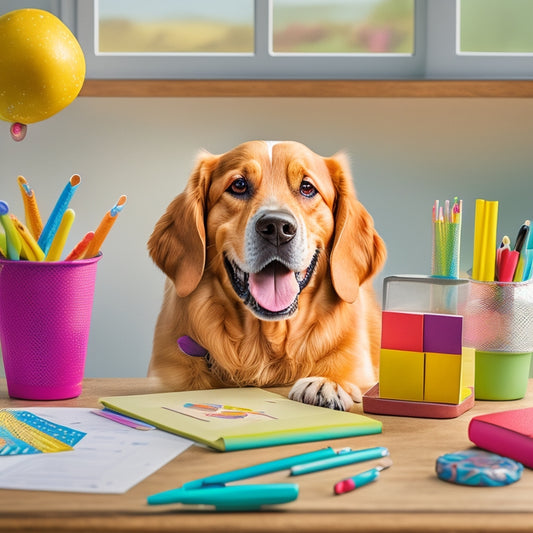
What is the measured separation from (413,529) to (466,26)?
138cm

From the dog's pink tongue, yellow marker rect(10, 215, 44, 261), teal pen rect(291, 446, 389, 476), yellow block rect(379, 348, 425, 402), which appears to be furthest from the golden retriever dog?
teal pen rect(291, 446, 389, 476)

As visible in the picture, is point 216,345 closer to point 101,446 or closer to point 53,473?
point 101,446

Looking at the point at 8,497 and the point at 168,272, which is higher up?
the point at 168,272

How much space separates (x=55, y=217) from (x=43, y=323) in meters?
0.19

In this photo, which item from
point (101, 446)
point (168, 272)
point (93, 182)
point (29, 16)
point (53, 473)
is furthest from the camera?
point (93, 182)

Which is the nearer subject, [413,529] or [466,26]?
[413,529]

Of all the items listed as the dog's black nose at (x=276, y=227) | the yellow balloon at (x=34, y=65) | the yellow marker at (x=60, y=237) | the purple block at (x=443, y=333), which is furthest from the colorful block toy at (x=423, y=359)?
the yellow balloon at (x=34, y=65)

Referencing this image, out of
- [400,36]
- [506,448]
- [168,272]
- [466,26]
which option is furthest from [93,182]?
[506,448]

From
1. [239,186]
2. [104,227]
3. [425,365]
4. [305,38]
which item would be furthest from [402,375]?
[305,38]

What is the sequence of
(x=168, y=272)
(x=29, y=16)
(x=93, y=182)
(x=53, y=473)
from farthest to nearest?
1. (x=93, y=182)
2. (x=168, y=272)
3. (x=29, y=16)
4. (x=53, y=473)

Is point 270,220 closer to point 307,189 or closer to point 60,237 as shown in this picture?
point 307,189

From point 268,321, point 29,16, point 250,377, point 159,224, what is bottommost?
point 250,377

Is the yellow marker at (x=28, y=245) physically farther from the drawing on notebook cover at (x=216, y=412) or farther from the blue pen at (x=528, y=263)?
the blue pen at (x=528, y=263)

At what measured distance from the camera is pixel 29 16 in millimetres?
1269
